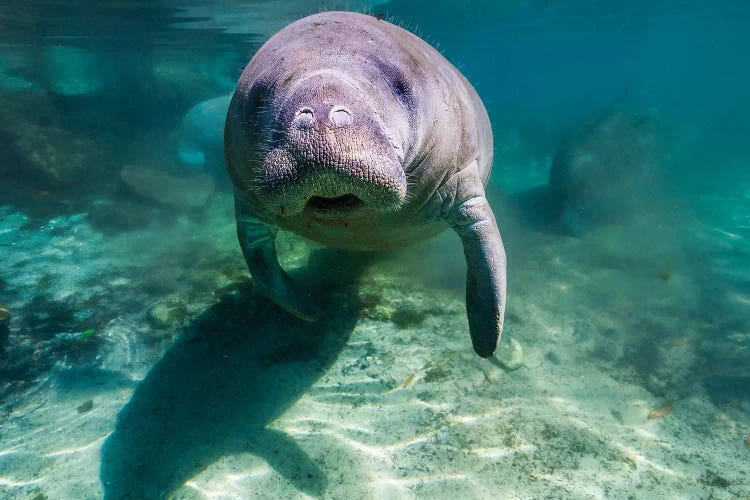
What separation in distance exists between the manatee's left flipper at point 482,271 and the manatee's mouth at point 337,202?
1189 millimetres

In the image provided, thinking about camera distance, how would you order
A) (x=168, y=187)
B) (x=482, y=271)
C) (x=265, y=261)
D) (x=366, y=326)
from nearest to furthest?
1. (x=482, y=271)
2. (x=265, y=261)
3. (x=366, y=326)
4. (x=168, y=187)

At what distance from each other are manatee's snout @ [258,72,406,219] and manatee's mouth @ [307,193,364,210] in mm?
276

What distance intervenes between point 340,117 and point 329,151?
0.51 feet

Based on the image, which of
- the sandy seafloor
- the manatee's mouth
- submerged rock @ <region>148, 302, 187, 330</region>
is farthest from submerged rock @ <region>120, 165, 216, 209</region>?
the manatee's mouth

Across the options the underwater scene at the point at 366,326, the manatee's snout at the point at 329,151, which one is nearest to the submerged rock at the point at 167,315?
the underwater scene at the point at 366,326

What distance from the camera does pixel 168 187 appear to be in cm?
953

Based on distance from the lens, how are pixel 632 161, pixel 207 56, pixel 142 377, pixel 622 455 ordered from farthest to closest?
pixel 207 56 < pixel 632 161 < pixel 142 377 < pixel 622 455

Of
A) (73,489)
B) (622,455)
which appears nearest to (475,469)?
(622,455)

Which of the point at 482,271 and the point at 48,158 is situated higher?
the point at 482,271

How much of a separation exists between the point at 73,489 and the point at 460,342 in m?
3.05

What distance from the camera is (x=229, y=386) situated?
341 cm

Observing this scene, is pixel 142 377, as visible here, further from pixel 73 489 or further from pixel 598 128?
pixel 598 128

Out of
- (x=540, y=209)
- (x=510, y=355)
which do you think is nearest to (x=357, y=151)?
(x=510, y=355)

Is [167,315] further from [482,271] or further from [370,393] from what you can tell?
[482,271]
